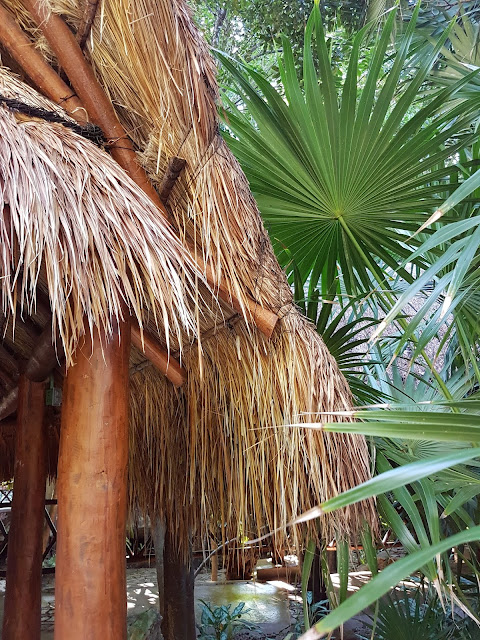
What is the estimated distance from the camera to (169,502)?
2277mm

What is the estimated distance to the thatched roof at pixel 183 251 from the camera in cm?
132

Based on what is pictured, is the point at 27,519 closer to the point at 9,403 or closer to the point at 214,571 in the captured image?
the point at 9,403

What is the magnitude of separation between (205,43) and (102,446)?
1113mm

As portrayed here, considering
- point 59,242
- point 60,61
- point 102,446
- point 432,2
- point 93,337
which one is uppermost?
point 432,2

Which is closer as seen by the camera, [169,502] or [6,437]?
[169,502]

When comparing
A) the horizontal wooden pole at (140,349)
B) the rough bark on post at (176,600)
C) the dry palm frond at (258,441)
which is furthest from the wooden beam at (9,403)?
the rough bark on post at (176,600)

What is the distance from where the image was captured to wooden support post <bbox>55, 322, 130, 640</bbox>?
4.56 feet

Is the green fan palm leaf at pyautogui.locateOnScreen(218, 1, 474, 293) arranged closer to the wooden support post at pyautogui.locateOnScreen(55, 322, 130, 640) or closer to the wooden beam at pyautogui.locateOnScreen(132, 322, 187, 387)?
the wooden beam at pyautogui.locateOnScreen(132, 322, 187, 387)

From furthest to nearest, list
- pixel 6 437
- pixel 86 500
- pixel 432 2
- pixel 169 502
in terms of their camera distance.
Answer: pixel 432 2, pixel 6 437, pixel 169 502, pixel 86 500

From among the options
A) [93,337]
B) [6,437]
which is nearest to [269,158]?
[93,337]

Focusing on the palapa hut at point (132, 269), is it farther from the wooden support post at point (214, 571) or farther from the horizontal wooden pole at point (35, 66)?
the wooden support post at point (214, 571)

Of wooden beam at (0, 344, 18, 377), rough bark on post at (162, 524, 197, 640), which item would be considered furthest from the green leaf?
rough bark on post at (162, 524, 197, 640)

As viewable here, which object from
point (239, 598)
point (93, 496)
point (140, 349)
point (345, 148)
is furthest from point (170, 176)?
point (239, 598)

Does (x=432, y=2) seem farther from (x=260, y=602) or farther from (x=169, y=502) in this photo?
(x=260, y=602)
